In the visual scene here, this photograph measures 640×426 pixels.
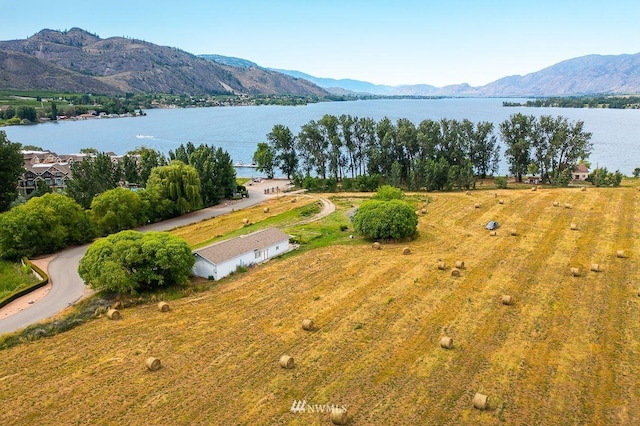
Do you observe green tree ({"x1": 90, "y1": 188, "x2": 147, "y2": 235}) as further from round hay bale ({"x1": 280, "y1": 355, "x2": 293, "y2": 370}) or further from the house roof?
round hay bale ({"x1": 280, "y1": 355, "x2": 293, "y2": 370})

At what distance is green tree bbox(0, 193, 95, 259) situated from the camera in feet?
144

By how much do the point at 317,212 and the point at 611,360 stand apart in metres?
40.4

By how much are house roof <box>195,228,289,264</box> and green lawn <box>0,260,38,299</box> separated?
1474cm

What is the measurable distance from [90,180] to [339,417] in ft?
188

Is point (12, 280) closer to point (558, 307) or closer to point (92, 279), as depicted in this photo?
point (92, 279)

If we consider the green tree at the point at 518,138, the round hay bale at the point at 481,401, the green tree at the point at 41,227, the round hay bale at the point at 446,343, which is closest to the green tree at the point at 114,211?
the green tree at the point at 41,227

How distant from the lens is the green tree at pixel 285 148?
9219cm

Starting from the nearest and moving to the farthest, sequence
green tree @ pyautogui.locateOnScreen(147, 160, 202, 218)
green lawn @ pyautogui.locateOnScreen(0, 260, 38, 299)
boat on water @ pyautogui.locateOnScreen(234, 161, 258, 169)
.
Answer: green lawn @ pyautogui.locateOnScreen(0, 260, 38, 299) < green tree @ pyautogui.locateOnScreen(147, 160, 202, 218) < boat on water @ pyautogui.locateOnScreen(234, 161, 258, 169)

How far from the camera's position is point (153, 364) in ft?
74.6

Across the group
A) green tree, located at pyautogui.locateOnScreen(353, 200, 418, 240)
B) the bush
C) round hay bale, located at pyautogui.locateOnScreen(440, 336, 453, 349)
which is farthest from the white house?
the bush

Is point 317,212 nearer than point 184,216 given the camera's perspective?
Yes

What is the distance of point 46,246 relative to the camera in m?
45.9

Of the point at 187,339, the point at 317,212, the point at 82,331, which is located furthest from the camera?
the point at 317,212

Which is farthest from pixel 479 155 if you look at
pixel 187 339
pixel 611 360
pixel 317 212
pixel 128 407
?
pixel 128 407
